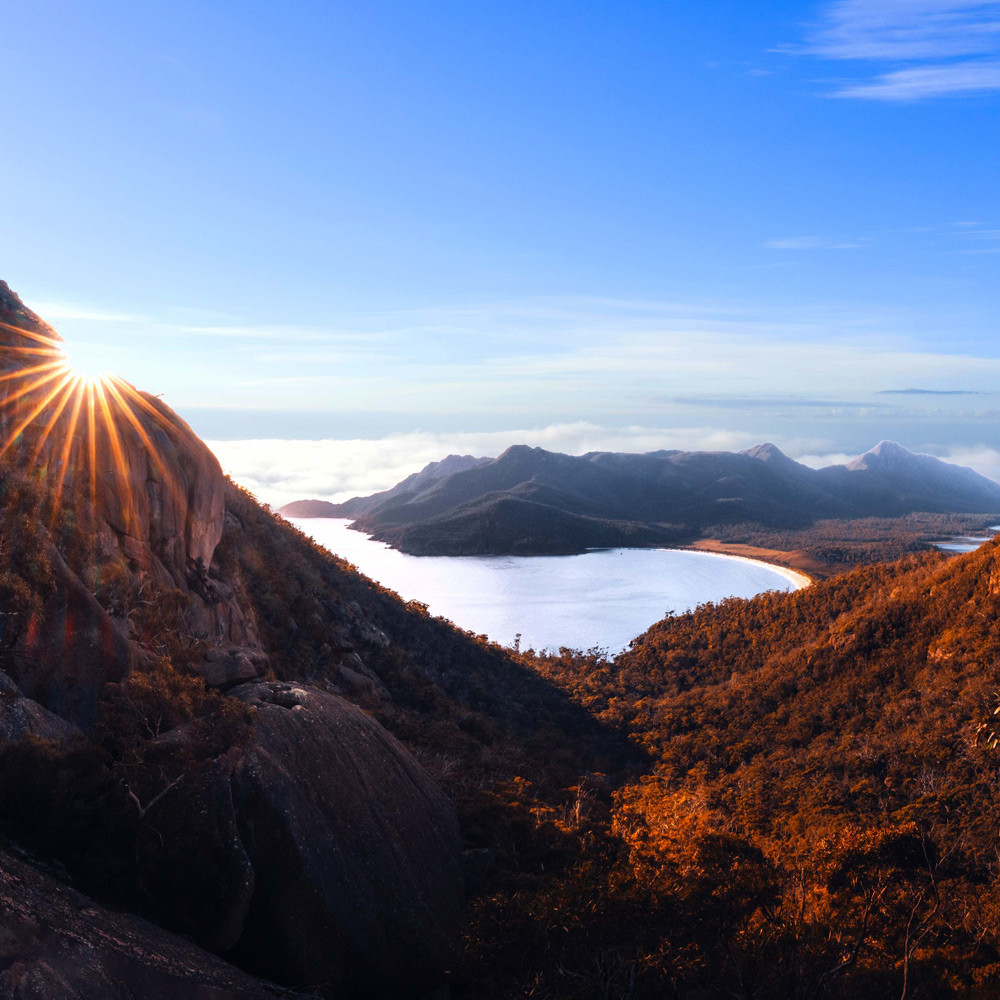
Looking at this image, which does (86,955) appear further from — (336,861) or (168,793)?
(336,861)

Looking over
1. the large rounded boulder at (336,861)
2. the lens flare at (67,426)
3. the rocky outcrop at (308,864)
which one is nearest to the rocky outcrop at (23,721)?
the rocky outcrop at (308,864)

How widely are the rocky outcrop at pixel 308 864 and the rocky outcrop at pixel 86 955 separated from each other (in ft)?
2.59

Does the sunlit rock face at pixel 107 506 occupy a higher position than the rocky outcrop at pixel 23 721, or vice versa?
the sunlit rock face at pixel 107 506

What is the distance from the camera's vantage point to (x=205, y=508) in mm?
18391

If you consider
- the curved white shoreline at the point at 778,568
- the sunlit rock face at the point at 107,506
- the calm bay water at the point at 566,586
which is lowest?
the calm bay water at the point at 566,586

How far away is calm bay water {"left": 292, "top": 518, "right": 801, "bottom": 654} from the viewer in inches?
2576

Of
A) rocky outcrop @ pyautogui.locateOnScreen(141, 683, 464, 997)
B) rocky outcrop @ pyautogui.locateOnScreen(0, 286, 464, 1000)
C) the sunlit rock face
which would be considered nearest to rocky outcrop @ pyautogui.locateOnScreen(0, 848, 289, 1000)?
rocky outcrop @ pyautogui.locateOnScreen(0, 286, 464, 1000)

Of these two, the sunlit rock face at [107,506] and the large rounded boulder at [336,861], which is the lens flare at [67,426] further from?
the large rounded boulder at [336,861]

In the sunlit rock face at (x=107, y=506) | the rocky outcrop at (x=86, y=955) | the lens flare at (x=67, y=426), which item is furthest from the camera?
the lens flare at (x=67, y=426)

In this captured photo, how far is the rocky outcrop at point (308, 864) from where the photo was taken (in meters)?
7.59

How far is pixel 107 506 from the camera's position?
46.4 ft

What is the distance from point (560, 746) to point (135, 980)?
2536 cm

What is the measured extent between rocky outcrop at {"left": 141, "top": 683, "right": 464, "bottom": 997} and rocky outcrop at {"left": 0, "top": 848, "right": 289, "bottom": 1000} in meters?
0.79

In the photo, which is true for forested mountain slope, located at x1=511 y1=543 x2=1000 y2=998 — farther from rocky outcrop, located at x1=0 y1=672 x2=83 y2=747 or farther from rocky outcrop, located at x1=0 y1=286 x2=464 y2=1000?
rocky outcrop, located at x1=0 y1=672 x2=83 y2=747
